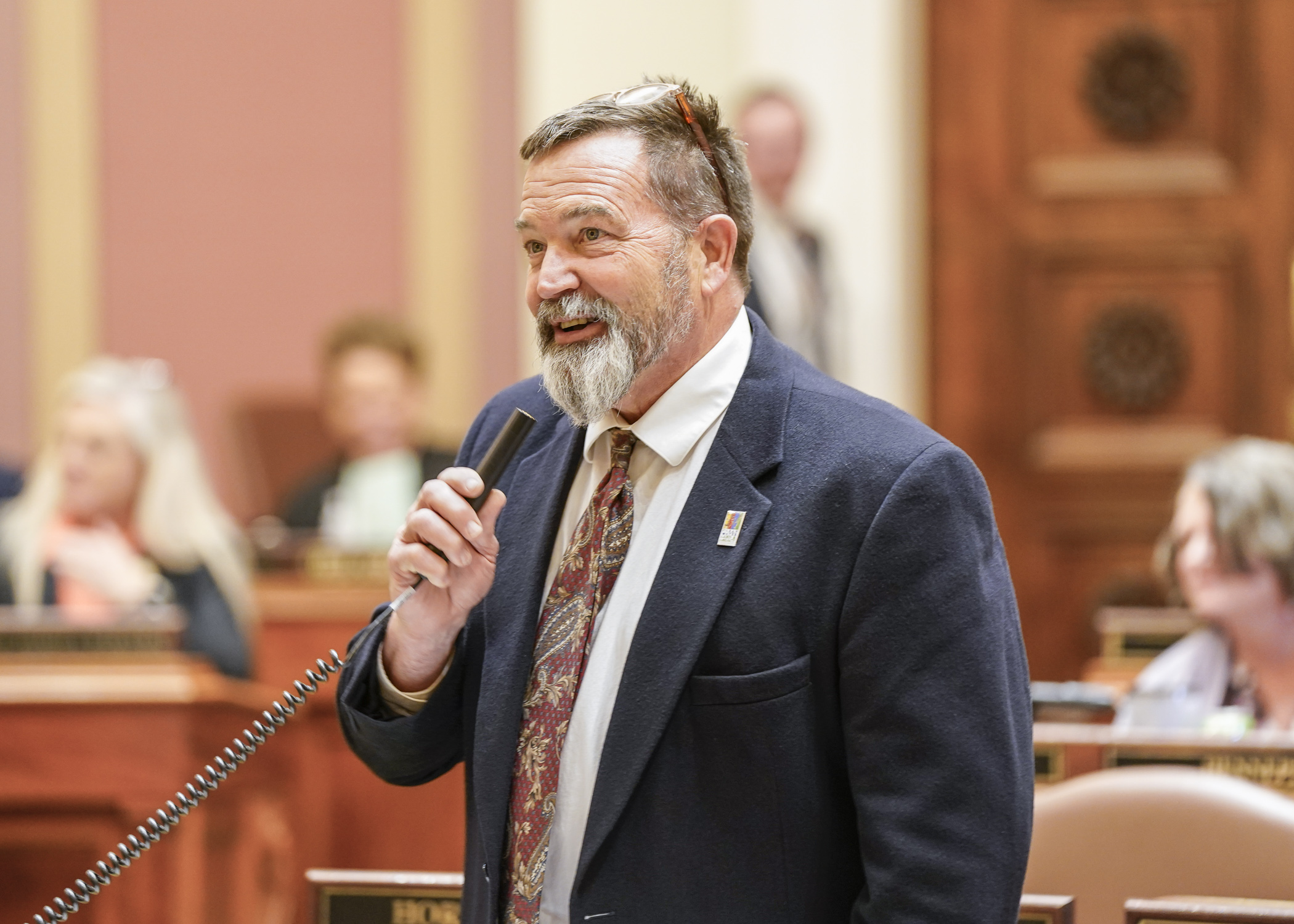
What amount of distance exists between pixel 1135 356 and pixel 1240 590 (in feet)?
6.94

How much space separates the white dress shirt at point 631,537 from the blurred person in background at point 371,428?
3364mm

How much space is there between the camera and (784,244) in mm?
5125

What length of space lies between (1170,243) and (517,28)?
8.06 ft

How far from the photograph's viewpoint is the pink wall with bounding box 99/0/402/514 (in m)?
5.96

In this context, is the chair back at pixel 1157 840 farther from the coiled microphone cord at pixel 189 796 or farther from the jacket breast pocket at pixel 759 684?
the coiled microphone cord at pixel 189 796

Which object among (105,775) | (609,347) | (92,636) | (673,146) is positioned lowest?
(105,775)

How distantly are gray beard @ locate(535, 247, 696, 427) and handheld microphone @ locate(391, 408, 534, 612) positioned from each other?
4 centimetres

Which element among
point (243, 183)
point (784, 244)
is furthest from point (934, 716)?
point (243, 183)

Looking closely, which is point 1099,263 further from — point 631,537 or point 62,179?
point 631,537

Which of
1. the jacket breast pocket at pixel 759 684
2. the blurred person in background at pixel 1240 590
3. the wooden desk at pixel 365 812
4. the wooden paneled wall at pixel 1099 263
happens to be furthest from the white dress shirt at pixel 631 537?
the wooden paneled wall at pixel 1099 263

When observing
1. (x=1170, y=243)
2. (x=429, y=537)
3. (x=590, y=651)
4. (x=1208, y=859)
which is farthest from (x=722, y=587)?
(x=1170, y=243)

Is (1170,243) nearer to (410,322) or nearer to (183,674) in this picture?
(410,322)

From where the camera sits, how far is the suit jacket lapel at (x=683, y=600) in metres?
1.48

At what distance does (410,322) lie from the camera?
5848mm
